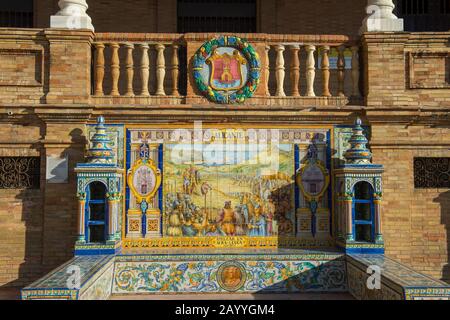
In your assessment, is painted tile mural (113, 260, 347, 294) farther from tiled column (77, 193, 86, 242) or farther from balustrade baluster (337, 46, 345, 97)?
balustrade baluster (337, 46, 345, 97)

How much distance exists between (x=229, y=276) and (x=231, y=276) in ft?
0.11

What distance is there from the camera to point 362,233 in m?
8.66

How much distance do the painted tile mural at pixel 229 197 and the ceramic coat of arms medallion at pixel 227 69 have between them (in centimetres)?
100

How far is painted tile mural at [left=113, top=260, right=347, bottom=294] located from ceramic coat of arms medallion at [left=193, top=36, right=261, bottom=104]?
9.46ft

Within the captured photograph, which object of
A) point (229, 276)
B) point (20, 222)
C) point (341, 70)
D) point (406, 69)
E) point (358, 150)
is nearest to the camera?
point (229, 276)

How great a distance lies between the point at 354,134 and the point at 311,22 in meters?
4.36

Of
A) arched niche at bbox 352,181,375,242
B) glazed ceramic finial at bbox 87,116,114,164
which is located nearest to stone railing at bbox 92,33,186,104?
glazed ceramic finial at bbox 87,116,114,164

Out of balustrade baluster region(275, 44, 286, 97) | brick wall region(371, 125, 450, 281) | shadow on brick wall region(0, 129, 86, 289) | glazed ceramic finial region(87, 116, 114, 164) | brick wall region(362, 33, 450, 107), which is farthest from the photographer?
balustrade baluster region(275, 44, 286, 97)

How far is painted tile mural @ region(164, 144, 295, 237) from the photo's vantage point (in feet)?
28.7

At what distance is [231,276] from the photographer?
798 centimetres

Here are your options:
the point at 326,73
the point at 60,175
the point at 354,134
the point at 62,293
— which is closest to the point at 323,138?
the point at 354,134

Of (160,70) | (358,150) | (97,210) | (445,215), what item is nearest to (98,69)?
(160,70)

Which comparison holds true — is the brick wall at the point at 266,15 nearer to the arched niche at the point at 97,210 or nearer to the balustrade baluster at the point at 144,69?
the balustrade baluster at the point at 144,69

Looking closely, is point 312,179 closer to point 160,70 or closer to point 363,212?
point 363,212
